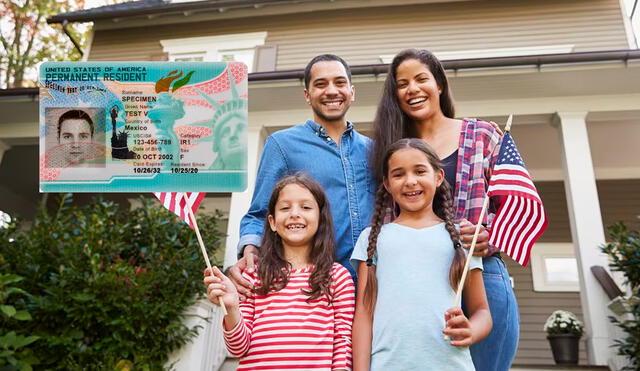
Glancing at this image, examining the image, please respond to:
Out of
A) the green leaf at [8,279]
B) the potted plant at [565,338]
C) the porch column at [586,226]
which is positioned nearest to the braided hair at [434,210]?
the green leaf at [8,279]

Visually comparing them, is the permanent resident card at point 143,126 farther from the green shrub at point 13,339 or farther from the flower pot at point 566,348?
the flower pot at point 566,348

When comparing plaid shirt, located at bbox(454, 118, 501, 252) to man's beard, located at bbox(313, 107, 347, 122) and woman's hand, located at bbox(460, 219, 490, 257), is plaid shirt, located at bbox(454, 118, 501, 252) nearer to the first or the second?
woman's hand, located at bbox(460, 219, 490, 257)

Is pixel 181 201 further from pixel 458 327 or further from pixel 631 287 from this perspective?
pixel 631 287

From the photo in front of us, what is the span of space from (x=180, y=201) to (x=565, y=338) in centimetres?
580

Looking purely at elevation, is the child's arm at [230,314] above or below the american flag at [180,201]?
below

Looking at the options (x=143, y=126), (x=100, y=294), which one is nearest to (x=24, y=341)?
(x=100, y=294)

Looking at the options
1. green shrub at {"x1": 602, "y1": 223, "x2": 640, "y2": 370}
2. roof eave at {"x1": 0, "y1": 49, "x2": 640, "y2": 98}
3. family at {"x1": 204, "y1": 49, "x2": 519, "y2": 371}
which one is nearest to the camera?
family at {"x1": 204, "y1": 49, "x2": 519, "y2": 371}

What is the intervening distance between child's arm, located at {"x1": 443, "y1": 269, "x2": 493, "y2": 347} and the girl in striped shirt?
377 millimetres

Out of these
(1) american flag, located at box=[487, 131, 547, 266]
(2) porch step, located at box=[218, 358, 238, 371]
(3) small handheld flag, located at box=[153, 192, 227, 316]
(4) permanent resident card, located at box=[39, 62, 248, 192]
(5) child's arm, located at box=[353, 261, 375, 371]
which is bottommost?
(2) porch step, located at box=[218, 358, 238, 371]

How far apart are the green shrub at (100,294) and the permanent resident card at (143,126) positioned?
243cm

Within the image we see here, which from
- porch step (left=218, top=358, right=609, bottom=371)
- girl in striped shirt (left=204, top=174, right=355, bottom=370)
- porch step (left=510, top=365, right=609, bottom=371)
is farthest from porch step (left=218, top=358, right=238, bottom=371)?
girl in striped shirt (left=204, top=174, right=355, bottom=370)

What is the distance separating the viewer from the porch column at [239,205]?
6191 mm

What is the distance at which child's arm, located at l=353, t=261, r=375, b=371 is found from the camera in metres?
1.62

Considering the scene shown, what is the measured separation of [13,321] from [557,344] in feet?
19.5
